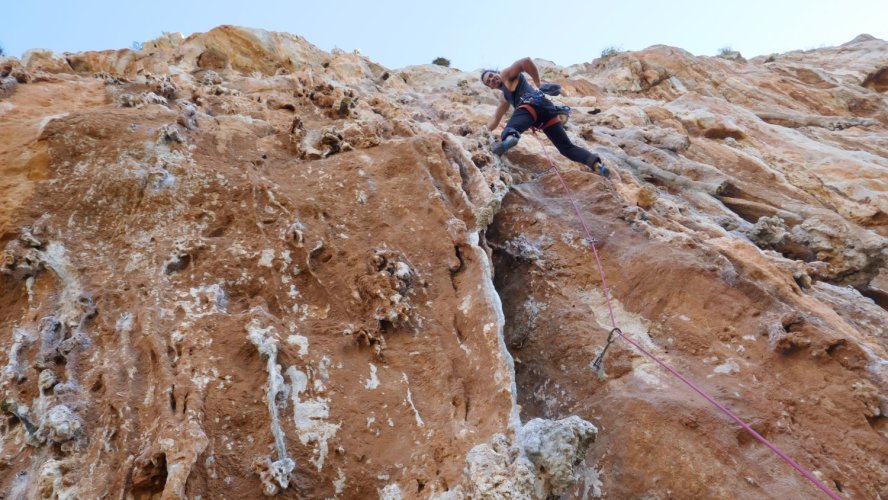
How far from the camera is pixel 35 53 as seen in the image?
8.84 meters

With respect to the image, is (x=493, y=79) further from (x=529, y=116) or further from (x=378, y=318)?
(x=378, y=318)

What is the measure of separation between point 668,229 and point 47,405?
237 inches

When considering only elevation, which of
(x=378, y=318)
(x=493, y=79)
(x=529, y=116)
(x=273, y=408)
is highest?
(x=493, y=79)

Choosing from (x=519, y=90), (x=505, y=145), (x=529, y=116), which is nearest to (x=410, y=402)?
(x=505, y=145)

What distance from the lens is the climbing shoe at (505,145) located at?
6.89 metres

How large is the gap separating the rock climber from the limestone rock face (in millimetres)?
443

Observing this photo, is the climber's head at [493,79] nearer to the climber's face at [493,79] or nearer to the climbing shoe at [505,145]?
the climber's face at [493,79]

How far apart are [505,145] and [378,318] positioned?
12.1 feet

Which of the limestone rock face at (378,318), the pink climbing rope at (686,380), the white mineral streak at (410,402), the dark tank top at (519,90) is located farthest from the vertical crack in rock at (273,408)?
the dark tank top at (519,90)

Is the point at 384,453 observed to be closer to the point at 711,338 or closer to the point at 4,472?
the point at 4,472

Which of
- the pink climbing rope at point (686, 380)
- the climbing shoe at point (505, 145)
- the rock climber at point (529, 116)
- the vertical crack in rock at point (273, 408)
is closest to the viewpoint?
the vertical crack in rock at point (273, 408)

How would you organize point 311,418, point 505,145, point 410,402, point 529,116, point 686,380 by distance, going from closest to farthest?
point 311,418
point 410,402
point 686,380
point 505,145
point 529,116

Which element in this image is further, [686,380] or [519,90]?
[519,90]

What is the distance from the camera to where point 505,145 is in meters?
6.92
